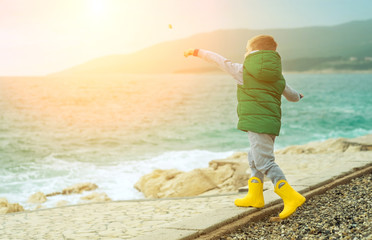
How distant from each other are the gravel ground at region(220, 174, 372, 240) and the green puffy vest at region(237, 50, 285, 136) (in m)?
0.88

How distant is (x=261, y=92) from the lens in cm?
416

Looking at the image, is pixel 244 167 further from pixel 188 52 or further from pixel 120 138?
pixel 120 138

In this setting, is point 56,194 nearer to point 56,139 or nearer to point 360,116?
point 56,139

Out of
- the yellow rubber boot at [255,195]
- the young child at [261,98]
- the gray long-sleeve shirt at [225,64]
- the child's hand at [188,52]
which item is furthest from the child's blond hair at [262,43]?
the yellow rubber boot at [255,195]

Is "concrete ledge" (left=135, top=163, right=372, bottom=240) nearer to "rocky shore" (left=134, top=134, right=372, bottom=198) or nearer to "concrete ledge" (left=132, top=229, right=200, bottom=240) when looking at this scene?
"concrete ledge" (left=132, top=229, right=200, bottom=240)

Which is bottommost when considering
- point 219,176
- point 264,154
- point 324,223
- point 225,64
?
point 219,176

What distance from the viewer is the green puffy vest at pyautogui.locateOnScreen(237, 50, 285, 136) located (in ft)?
13.5

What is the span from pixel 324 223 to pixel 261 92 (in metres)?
1.33

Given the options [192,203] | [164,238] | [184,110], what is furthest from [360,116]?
[164,238]

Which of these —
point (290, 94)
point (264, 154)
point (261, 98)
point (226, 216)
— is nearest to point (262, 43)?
point (261, 98)

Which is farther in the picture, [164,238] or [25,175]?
[25,175]

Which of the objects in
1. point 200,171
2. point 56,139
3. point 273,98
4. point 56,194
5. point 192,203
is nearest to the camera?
point 273,98

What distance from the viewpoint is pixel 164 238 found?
3.65 metres

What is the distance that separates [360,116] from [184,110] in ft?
48.7
